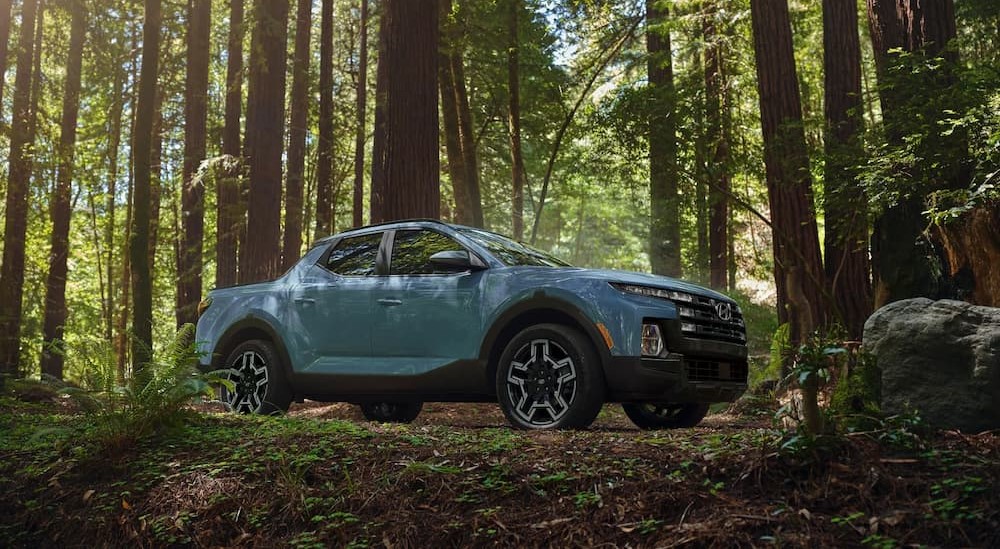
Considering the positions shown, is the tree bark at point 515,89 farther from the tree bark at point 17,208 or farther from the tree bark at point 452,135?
the tree bark at point 17,208

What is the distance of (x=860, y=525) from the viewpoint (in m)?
3.88

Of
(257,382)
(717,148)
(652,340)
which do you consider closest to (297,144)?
(717,148)

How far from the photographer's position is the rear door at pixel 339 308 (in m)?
8.22

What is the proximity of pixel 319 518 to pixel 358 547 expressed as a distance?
0.39 m

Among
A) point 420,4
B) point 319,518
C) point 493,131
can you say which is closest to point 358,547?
point 319,518

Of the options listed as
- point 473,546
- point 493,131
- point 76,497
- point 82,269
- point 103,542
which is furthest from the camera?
point 82,269

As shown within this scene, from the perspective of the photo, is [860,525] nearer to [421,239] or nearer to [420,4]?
[421,239]

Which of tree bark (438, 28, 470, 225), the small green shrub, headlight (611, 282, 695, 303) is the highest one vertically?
tree bark (438, 28, 470, 225)

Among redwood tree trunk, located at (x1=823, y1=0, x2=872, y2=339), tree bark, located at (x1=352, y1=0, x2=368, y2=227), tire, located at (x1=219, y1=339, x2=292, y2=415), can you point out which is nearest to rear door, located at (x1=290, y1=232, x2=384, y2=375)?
tire, located at (x1=219, y1=339, x2=292, y2=415)

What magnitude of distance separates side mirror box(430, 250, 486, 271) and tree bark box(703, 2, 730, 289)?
183 inches

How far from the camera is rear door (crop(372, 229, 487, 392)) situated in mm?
7559

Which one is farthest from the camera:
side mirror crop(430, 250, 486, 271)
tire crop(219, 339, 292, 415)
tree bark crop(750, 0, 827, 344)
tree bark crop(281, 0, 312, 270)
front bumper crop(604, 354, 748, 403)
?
tree bark crop(281, 0, 312, 270)

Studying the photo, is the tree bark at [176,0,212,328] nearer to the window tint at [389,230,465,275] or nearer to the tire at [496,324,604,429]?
the window tint at [389,230,465,275]

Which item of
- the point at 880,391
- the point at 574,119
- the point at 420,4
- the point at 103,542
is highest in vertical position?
the point at 574,119
